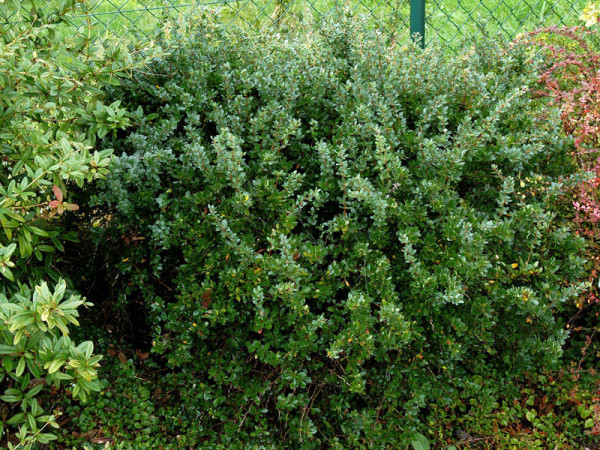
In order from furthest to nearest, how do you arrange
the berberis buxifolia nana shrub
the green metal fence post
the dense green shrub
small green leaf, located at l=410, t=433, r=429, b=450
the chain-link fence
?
1. the chain-link fence
2. the green metal fence post
3. small green leaf, located at l=410, t=433, r=429, b=450
4. the berberis buxifolia nana shrub
5. the dense green shrub

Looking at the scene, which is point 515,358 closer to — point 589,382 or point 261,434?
point 589,382

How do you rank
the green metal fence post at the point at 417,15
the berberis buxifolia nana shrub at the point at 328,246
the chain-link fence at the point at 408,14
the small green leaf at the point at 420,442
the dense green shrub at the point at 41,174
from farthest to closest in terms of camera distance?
the chain-link fence at the point at 408,14
the green metal fence post at the point at 417,15
the small green leaf at the point at 420,442
the berberis buxifolia nana shrub at the point at 328,246
the dense green shrub at the point at 41,174

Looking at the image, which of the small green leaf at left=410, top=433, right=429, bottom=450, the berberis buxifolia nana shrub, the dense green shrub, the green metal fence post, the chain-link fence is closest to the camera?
the dense green shrub

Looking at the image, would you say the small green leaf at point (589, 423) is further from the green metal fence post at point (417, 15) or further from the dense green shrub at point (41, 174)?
the green metal fence post at point (417, 15)

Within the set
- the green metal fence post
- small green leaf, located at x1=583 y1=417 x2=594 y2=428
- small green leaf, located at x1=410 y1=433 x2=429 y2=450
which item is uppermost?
the green metal fence post

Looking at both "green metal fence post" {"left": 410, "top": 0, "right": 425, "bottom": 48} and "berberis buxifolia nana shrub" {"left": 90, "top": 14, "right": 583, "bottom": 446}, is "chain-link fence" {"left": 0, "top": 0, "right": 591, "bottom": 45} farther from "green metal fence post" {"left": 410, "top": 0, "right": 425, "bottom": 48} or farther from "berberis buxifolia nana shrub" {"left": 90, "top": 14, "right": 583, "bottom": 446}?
"berberis buxifolia nana shrub" {"left": 90, "top": 14, "right": 583, "bottom": 446}

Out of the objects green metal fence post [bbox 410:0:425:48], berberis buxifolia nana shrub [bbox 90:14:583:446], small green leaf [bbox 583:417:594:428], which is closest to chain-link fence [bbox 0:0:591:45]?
green metal fence post [bbox 410:0:425:48]

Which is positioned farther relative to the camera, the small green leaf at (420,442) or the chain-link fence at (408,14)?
the chain-link fence at (408,14)

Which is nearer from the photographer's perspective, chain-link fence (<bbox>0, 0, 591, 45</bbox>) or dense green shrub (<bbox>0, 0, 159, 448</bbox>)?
dense green shrub (<bbox>0, 0, 159, 448</bbox>)

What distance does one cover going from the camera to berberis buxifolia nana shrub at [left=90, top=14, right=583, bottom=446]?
225cm

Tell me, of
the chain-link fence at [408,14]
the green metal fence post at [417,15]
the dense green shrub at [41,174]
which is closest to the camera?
the dense green shrub at [41,174]

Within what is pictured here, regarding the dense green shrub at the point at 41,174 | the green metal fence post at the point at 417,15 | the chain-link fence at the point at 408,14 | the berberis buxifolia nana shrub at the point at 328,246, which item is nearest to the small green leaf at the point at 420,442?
the berberis buxifolia nana shrub at the point at 328,246

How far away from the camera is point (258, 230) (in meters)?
2.39

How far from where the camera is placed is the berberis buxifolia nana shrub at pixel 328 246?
225cm
